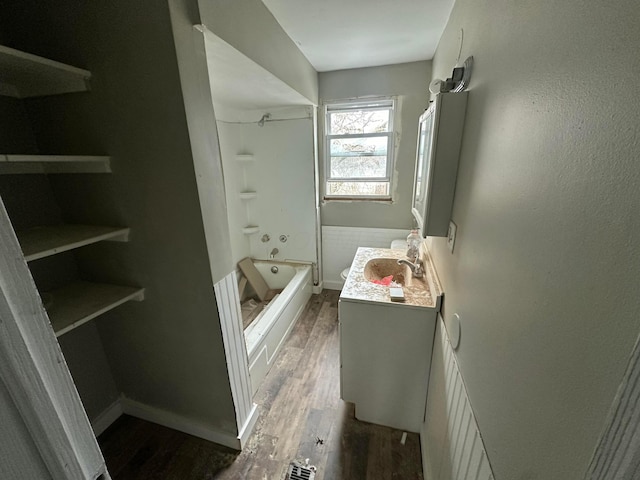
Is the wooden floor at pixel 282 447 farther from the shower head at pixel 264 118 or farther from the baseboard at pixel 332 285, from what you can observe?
the shower head at pixel 264 118

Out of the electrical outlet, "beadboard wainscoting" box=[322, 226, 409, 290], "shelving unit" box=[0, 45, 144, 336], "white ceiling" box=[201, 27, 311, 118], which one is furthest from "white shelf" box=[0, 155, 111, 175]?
"beadboard wainscoting" box=[322, 226, 409, 290]

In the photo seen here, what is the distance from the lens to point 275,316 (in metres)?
2.08

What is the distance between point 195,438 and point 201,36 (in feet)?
6.93

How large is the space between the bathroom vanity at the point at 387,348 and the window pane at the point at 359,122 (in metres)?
1.69

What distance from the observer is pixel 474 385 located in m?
0.75

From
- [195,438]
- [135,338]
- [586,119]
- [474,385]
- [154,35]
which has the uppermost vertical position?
[154,35]

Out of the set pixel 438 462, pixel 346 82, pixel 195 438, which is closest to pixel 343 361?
pixel 438 462

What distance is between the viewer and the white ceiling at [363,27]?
1.44 meters

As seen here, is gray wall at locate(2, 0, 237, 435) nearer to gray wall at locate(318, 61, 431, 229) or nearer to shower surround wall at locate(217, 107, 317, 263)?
shower surround wall at locate(217, 107, 317, 263)

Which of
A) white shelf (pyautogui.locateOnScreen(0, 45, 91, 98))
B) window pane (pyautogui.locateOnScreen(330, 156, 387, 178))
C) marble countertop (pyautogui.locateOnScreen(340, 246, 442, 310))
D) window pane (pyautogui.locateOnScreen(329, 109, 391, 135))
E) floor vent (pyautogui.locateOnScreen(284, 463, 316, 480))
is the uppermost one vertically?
window pane (pyautogui.locateOnScreen(329, 109, 391, 135))

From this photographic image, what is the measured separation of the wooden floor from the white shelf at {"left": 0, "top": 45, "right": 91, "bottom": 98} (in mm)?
1903

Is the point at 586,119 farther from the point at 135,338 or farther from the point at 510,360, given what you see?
the point at 135,338

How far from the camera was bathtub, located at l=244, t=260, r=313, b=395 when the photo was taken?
5.86ft

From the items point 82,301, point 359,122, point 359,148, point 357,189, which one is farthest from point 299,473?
point 359,122
